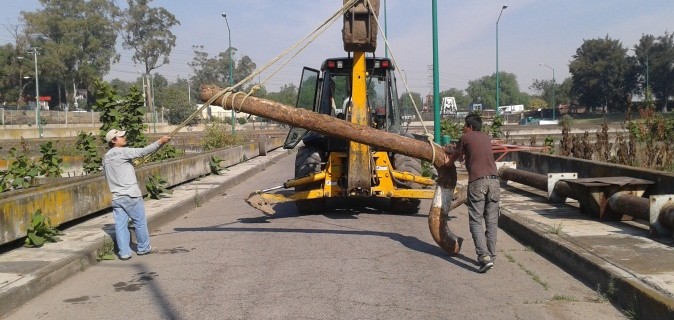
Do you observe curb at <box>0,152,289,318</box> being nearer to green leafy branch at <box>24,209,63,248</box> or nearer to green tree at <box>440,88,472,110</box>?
green leafy branch at <box>24,209,63,248</box>

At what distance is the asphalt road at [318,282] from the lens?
20.2 ft

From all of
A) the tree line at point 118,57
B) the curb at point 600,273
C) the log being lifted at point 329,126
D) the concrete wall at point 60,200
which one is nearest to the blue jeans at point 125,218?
the concrete wall at point 60,200

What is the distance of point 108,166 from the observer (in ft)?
28.4

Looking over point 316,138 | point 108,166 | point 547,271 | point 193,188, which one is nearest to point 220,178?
point 193,188

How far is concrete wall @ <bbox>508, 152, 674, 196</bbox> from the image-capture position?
948 centimetres

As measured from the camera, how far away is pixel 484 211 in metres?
7.76

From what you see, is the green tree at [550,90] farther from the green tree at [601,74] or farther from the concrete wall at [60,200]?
the concrete wall at [60,200]

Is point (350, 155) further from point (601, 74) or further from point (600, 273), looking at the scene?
point (601, 74)

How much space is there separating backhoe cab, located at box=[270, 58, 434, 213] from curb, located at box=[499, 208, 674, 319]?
199 centimetres

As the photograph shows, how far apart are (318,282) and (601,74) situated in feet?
267

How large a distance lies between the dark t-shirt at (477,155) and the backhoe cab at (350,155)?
2.82 meters

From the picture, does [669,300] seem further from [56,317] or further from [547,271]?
[56,317]

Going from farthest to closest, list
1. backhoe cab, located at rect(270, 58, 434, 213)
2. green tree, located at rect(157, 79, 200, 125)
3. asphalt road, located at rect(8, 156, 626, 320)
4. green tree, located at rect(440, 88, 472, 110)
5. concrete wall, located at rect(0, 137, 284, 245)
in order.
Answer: green tree, located at rect(440, 88, 472, 110)
green tree, located at rect(157, 79, 200, 125)
backhoe cab, located at rect(270, 58, 434, 213)
concrete wall, located at rect(0, 137, 284, 245)
asphalt road, located at rect(8, 156, 626, 320)

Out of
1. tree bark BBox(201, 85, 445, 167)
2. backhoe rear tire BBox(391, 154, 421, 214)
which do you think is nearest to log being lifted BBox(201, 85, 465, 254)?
tree bark BBox(201, 85, 445, 167)
